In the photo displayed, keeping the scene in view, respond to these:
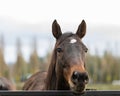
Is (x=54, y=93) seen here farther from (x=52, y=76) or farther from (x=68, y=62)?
(x=52, y=76)

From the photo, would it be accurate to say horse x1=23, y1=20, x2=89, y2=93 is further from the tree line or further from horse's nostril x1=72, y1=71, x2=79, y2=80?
the tree line

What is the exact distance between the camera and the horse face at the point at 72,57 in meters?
5.81

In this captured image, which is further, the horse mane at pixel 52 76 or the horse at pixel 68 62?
the horse mane at pixel 52 76

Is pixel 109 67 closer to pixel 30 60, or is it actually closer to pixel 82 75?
pixel 30 60

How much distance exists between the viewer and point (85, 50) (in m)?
6.44

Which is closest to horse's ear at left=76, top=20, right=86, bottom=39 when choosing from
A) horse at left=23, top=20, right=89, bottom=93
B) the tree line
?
horse at left=23, top=20, right=89, bottom=93

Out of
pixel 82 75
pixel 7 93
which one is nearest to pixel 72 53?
pixel 82 75

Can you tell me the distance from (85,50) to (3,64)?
2643 inches

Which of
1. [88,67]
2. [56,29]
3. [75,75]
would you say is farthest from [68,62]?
[88,67]

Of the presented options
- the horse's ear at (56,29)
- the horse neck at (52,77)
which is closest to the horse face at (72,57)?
the horse's ear at (56,29)

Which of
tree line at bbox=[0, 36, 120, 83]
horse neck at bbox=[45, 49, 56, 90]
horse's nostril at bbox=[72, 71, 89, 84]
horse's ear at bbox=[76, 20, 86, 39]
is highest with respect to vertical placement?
horse's ear at bbox=[76, 20, 86, 39]

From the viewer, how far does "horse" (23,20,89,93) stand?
19.2 feet

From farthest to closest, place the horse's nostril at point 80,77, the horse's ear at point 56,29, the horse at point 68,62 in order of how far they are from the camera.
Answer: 1. the horse's ear at point 56,29
2. the horse at point 68,62
3. the horse's nostril at point 80,77

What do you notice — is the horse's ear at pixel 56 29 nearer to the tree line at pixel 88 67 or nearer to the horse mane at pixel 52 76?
the horse mane at pixel 52 76
